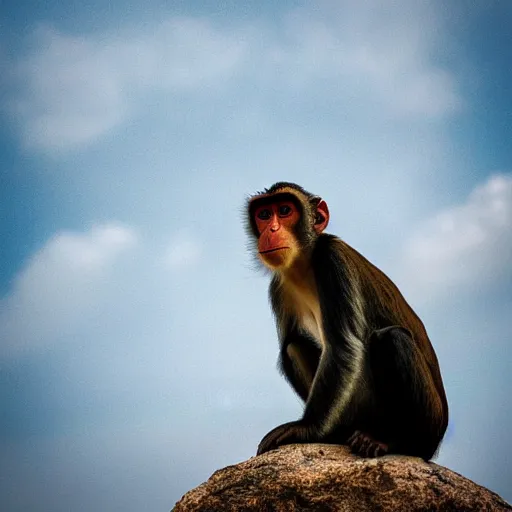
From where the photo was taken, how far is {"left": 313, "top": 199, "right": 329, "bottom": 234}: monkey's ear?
9372 mm

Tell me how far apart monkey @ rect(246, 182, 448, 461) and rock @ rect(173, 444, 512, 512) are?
0.52m

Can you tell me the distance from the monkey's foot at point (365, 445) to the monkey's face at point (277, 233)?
2.47m

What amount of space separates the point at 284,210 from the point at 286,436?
10.0 feet

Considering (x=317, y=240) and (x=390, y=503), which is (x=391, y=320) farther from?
(x=390, y=503)

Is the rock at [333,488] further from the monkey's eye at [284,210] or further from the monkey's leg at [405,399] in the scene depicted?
the monkey's eye at [284,210]

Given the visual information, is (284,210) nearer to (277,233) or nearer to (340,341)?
(277,233)

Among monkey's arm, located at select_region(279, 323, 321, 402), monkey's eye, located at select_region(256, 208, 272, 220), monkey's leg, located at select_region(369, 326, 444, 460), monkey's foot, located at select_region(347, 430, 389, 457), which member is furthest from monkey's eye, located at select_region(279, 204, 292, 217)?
monkey's foot, located at select_region(347, 430, 389, 457)

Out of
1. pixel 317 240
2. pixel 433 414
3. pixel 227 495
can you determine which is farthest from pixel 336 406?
pixel 317 240

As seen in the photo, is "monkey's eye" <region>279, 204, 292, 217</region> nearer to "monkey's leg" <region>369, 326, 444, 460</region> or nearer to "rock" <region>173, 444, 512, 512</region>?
"monkey's leg" <region>369, 326, 444, 460</region>

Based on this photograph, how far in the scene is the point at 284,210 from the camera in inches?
362

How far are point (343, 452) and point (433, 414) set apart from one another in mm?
1194

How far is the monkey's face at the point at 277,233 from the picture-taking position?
8828mm

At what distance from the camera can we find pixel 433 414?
25.3 ft

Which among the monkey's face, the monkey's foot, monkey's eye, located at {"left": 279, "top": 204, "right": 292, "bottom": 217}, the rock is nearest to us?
the rock
